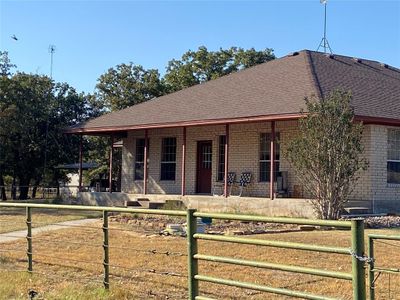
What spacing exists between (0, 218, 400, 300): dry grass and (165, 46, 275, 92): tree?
31.5 meters

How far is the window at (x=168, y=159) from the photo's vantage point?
24.6 meters

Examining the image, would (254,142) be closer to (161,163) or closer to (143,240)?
(161,163)

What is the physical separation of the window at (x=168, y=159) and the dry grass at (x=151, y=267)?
11753 millimetres

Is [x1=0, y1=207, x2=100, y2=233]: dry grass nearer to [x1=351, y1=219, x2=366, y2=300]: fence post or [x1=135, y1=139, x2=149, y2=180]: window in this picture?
[x1=135, y1=139, x2=149, y2=180]: window

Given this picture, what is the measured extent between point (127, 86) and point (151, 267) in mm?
34640

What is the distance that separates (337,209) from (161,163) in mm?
10641

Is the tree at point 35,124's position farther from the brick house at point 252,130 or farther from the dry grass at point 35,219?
Result: the dry grass at point 35,219

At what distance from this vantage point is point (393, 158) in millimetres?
19547

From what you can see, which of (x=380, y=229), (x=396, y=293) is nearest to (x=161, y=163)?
(x=380, y=229)

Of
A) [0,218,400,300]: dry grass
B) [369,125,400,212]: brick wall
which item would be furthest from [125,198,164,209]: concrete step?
[0,218,400,300]: dry grass

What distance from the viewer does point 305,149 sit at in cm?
1559

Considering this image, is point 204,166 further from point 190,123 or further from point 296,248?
point 296,248

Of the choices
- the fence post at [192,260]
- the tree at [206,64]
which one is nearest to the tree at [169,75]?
the tree at [206,64]

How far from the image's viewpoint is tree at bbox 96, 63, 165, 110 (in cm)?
4266
